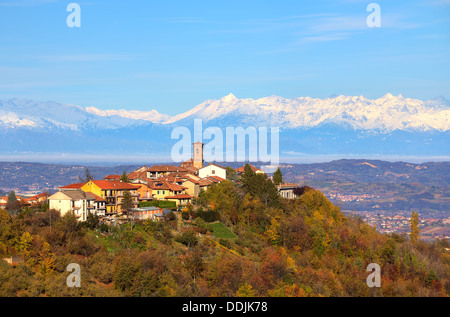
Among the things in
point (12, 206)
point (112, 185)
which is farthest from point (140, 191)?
point (12, 206)

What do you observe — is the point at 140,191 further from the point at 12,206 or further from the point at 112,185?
the point at 12,206

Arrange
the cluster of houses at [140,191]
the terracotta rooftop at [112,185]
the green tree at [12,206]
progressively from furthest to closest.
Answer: the terracotta rooftop at [112,185] → the green tree at [12,206] → the cluster of houses at [140,191]

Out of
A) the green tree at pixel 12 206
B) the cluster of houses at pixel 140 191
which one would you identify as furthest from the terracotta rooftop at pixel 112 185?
the green tree at pixel 12 206

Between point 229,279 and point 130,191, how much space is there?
22423mm

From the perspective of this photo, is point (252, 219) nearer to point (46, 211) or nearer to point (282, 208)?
point (282, 208)

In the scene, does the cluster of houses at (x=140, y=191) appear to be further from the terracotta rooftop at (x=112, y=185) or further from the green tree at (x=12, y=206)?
the green tree at (x=12, y=206)

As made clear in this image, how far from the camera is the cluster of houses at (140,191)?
55.9m

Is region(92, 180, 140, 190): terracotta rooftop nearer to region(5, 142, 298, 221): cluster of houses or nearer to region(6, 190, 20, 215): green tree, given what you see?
region(5, 142, 298, 221): cluster of houses

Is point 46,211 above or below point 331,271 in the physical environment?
above

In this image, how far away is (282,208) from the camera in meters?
69.9

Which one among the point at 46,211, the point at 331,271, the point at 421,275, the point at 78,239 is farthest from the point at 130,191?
the point at 421,275

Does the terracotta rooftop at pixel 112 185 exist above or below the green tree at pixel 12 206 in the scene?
above
